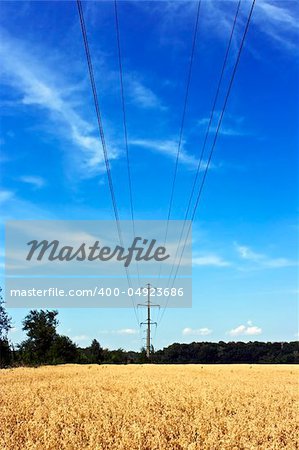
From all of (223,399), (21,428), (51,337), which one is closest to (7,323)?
(51,337)

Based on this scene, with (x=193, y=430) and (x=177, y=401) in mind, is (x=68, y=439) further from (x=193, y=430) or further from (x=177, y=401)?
(x=177, y=401)

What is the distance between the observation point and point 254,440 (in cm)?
772

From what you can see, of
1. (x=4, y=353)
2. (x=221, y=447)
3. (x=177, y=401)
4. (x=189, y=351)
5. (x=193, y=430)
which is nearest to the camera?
(x=221, y=447)

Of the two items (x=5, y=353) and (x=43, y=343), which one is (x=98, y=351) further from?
(x=5, y=353)

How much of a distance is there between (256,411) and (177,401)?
7.85ft

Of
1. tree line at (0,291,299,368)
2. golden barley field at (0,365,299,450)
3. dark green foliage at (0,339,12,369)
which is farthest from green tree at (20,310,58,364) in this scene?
golden barley field at (0,365,299,450)

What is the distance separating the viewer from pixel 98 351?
9481 centimetres

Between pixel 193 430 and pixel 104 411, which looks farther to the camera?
pixel 104 411

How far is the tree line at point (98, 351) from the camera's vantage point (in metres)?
73.7

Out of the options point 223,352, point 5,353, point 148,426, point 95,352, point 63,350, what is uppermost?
point 148,426

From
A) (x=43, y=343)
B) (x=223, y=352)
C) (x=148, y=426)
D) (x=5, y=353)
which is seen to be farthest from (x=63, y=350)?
(x=148, y=426)

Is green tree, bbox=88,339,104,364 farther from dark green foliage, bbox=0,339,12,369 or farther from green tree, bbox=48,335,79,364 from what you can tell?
dark green foliage, bbox=0,339,12,369

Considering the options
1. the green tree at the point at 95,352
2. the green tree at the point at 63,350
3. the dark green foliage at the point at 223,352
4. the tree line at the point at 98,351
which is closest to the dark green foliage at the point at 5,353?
the tree line at the point at 98,351

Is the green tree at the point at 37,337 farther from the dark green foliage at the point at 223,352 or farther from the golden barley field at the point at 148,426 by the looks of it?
the golden barley field at the point at 148,426
